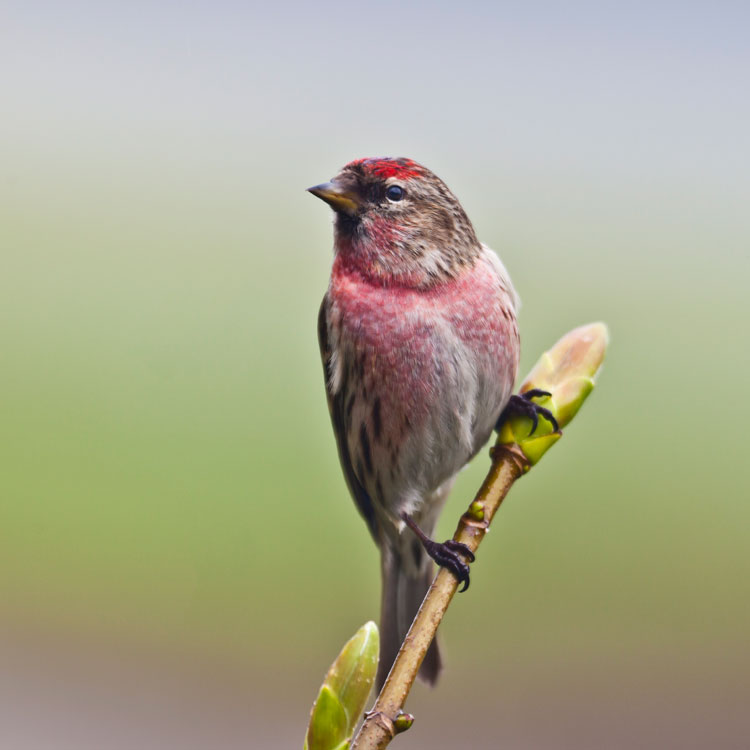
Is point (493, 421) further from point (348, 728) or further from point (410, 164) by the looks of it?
point (348, 728)

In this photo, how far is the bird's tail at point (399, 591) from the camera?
46.1 inches

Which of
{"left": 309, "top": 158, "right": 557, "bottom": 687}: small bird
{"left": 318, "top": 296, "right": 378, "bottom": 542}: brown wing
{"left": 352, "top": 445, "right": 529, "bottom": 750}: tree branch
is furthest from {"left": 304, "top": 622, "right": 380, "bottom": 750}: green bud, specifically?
{"left": 318, "top": 296, "right": 378, "bottom": 542}: brown wing

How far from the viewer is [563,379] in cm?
69

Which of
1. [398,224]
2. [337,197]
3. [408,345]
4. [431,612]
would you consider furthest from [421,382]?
[431,612]

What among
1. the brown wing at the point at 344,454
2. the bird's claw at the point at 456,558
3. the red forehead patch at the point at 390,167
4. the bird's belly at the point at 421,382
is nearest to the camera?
the bird's claw at the point at 456,558

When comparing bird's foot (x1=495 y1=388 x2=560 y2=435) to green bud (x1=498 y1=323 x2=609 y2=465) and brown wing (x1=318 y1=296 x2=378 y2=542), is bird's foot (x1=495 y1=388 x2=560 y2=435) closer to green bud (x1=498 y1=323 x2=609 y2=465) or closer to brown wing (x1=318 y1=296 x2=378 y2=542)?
green bud (x1=498 y1=323 x2=609 y2=465)

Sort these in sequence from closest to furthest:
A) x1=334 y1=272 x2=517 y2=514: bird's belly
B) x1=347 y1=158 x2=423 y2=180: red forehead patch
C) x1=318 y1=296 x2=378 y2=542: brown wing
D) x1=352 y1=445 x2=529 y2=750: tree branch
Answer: x1=352 y1=445 x2=529 y2=750: tree branch
x1=347 y1=158 x2=423 y2=180: red forehead patch
x1=334 y1=272 x2=517 y2=514: bird's belly
x1=318 y1=296 x2=378 y2=542: brown wing

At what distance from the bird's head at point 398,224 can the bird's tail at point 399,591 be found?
0.49m

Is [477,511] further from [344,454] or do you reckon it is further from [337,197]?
[344,454]

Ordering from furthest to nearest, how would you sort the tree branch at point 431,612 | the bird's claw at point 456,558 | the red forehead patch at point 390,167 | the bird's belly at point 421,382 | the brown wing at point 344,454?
1. the brown wing at point 344,454
2. the bird's belly at point 421,382
3. the red forehead patch at point 390,167
4. the bird's claw at point 456,558
5. the tree branch at point 431,612

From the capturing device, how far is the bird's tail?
1.17m

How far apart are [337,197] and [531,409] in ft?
0.81

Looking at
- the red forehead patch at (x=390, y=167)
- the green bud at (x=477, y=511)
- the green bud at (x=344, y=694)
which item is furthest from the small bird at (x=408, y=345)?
the green bud at (x=344, y=694)

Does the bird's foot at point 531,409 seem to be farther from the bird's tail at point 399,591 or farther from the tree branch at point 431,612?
the bird's tail at point 399,591
